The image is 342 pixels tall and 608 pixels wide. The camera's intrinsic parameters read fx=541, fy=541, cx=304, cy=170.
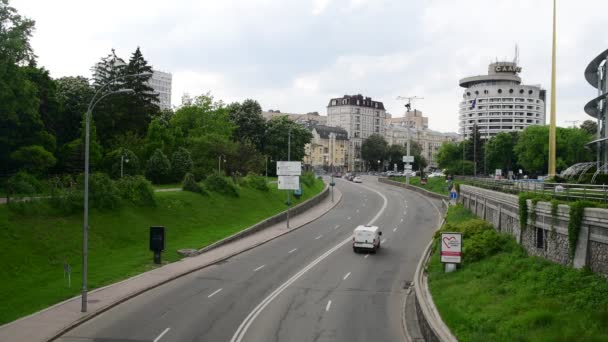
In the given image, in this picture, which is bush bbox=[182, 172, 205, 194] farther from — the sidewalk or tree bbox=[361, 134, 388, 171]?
tree bbox=[361, 134, 388, 171]

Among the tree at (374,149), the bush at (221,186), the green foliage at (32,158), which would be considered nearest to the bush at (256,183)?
the bush at (221,186)

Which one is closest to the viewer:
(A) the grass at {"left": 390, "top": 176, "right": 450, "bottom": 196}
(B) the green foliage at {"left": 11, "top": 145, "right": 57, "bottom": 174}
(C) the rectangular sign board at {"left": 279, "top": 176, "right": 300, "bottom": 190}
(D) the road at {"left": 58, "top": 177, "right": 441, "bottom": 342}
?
(D) the road at {"left": 58, "top": 177, "right": 441, "bottom": 342}

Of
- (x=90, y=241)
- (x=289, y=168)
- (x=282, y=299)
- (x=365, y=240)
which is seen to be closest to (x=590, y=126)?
(x=289, y=168)

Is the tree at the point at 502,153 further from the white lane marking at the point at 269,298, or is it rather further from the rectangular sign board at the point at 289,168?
the white lane marking at the point at 269,298

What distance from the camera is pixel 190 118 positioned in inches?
3509

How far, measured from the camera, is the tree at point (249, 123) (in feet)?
351

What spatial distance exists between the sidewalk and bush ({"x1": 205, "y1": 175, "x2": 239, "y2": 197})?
15.0 m

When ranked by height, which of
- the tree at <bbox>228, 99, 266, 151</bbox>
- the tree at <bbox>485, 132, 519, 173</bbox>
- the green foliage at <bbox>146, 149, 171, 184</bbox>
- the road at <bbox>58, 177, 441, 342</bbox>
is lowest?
the road at <bbox>58, 177, 441, 342</bbox>

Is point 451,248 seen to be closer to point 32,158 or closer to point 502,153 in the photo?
point 32,158

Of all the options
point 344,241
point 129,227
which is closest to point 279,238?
point 344,241

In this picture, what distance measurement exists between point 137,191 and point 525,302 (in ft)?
112

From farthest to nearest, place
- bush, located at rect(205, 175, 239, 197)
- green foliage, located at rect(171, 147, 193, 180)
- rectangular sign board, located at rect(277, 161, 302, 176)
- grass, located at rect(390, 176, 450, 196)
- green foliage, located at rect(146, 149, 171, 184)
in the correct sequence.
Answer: grass, located at rect(390, 176, 450, 196) → green foliage, located at rect(171, 147, 193, 180) → green foliage, located at rect(146, 149, 171, 184) → bush, located at rect(205, 175, 239, 197) → rectangular sign board, located at rect(277, 161, 302, 176)

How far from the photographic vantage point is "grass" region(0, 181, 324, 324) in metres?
26.3

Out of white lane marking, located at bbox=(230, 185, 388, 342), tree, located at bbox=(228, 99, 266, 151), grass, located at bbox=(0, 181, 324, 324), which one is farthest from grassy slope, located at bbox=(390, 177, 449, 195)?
white lane marking, located at bbox=(230, 185, 388, 342)
